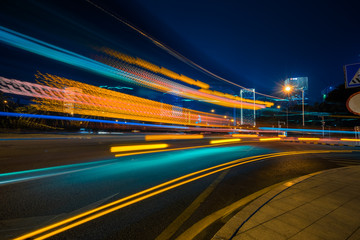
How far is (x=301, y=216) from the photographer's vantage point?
3.16m

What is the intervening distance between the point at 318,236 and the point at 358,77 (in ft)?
11.6

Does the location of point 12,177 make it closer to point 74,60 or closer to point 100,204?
point 100,204

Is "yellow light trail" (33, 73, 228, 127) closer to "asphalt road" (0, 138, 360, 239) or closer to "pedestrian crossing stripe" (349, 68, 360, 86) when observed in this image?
"asphalt road" (0, 138, 360, 239)

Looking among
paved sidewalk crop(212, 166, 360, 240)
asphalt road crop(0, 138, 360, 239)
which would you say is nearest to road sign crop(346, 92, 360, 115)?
paved sidewalk crop(212, 166, 360, 240)

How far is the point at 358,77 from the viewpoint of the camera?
4.01 metres

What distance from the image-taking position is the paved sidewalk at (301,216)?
2.65m

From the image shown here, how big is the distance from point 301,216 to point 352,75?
3374 millimetres

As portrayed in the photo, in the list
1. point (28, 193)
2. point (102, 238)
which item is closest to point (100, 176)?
point (28, 193)

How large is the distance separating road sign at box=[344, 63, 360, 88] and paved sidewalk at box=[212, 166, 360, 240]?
254 cm

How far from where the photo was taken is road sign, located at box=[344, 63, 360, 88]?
4.03 m

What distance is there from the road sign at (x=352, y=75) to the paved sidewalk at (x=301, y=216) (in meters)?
2.54

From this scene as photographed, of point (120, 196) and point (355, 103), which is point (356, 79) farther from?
point (120, 196)

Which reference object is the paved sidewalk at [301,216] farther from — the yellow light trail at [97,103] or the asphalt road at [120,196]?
the yellow light trail at [97,103]

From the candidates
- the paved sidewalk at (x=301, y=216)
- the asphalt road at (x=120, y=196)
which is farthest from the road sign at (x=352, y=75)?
the asphalt road at (x=120, y=196)
